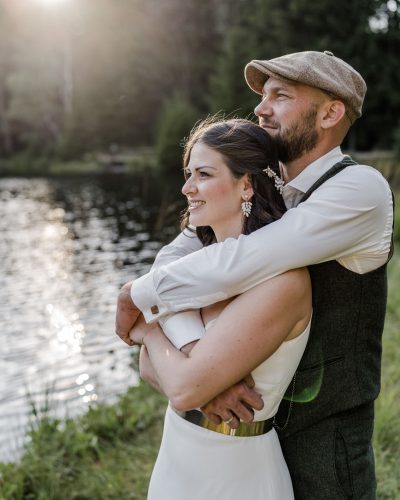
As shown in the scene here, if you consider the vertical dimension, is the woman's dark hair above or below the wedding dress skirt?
above

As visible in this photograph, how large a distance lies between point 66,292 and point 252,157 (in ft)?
33.0

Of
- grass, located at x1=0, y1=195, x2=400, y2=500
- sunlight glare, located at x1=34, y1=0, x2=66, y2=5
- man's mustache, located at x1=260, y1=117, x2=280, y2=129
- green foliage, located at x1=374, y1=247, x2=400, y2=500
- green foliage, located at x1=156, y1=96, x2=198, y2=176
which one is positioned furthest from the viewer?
sunlight glare, located at x1=34, y1=0, x2=66, y2=5

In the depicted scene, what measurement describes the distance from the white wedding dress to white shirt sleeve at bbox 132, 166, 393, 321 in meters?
0.25

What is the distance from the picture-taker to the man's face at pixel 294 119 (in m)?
1.97

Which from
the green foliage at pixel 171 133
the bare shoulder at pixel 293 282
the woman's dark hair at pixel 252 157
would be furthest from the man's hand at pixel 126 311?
the green foliage at pixel 171 133

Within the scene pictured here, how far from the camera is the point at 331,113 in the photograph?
6.50ft

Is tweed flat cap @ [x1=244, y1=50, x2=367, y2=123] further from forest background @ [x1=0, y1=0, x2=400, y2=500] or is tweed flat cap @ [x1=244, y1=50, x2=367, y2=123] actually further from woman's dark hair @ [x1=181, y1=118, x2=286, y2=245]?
forest background @ [x1=0, y1=0, x2=400, y2=500]

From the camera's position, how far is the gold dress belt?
1.80m

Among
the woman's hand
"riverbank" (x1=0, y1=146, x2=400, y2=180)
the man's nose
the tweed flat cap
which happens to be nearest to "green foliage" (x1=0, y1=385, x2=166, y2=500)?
the woman's hand

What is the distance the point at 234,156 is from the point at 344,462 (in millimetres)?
1019

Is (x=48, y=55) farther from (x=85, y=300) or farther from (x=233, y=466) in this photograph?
(x=233, y=466)

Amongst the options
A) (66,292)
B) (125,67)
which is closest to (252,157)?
(66,292)

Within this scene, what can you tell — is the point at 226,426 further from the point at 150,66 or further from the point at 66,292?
the point at 150,66

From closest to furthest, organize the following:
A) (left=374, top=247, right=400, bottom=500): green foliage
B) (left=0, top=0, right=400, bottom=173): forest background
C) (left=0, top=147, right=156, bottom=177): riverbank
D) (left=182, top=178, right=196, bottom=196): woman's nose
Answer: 1. (left=182, top=178, right=196, bottom=196): woman's nose
2. (left=374, top=247, right=400, bottom=500): green foliage
3. (left=0, top=0, right=400, bottom=173): forest background
4. (left=0, top=147, right=156, bottom=177): riverbank
